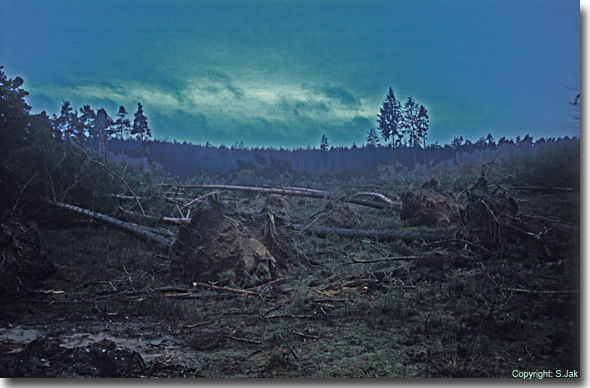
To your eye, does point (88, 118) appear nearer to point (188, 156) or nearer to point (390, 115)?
point (188, 156)

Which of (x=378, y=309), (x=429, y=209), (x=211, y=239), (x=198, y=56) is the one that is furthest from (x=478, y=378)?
(x=429, y=209)

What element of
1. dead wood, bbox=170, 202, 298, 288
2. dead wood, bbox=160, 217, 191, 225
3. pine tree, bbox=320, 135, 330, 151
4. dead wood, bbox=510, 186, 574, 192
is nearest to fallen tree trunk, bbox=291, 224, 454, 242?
dead wood, bbox=170, 202, 298, 288

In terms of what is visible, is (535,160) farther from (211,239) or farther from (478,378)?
(211,239)

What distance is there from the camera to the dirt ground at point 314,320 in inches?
127

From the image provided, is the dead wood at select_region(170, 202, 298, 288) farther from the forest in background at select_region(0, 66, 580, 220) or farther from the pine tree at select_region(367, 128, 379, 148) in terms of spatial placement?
the pine tree at select_region(367, 128, 379, 148)

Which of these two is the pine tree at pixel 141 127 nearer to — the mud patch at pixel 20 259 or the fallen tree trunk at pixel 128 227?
the mud patch at pixel 20 259

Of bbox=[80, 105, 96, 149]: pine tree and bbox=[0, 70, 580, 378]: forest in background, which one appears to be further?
bbox=[80, 105, 96, 149]: pine tree

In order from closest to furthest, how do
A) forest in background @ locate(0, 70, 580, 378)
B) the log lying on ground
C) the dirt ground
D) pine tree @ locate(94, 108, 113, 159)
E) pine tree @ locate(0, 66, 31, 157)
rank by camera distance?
1. the dirt ground
2. forest in background @ locate(0, 70, 580, 378)
3. pine tree @ locate(0, 66, 31, 157)
4. pine tree @ locate(94, 108, 113, 159)
5. the log lying on ground

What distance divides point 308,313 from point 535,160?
379 centimetres

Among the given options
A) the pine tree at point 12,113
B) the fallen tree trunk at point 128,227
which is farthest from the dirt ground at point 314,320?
the pine tree at point 12,113

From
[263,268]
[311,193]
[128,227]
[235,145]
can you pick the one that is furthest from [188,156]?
[311,193]

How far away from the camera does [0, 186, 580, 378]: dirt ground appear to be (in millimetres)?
3225

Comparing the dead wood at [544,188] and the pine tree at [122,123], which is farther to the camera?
the pine tree at [122,123]

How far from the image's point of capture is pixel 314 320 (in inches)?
159
